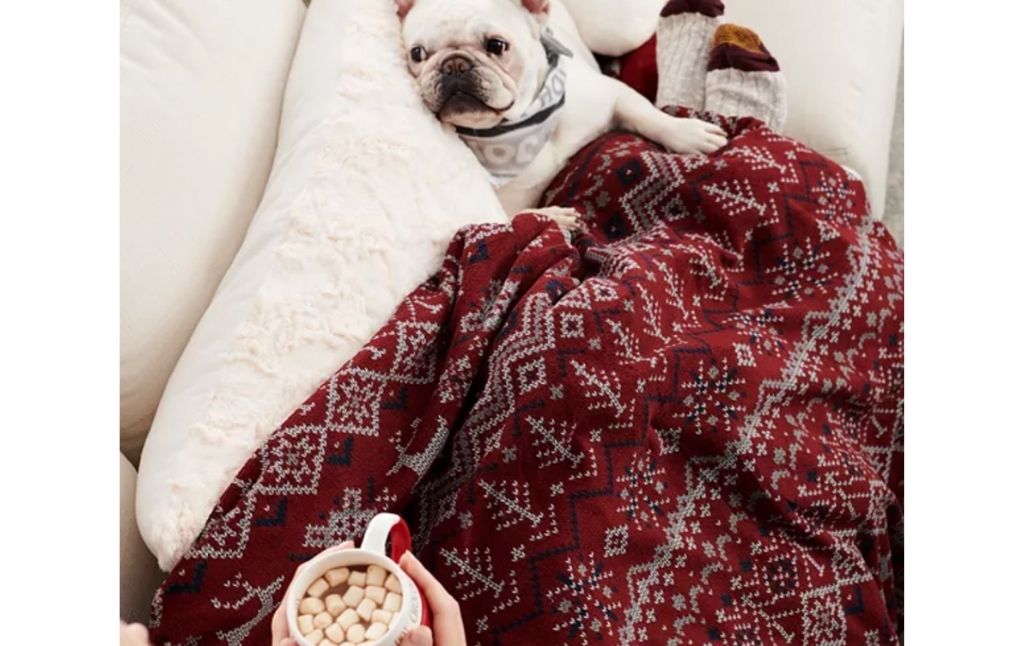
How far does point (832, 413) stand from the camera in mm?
1206

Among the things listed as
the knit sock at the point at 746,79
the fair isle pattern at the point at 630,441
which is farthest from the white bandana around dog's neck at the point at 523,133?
the knit sock at the point at 746,79

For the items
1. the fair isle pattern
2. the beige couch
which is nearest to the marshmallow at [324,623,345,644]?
the fair isle pattern

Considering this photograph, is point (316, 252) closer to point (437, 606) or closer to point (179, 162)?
point (179, 162)

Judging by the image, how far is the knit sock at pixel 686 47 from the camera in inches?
59.5

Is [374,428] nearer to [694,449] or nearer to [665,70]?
[694,449]

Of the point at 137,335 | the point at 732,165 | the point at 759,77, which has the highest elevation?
the point at 759,77

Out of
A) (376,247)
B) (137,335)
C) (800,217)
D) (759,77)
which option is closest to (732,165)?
(800,217)

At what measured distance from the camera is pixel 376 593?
703 millimetres

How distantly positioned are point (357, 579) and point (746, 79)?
Answer: 3.56ft

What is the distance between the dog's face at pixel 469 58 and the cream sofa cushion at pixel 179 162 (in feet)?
0.73

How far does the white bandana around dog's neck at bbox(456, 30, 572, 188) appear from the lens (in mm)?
1325

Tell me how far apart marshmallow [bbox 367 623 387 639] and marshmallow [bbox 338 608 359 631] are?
0.01 meters

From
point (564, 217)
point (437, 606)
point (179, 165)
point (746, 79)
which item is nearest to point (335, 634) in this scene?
point (437, 606)

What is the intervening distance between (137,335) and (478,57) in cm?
59
